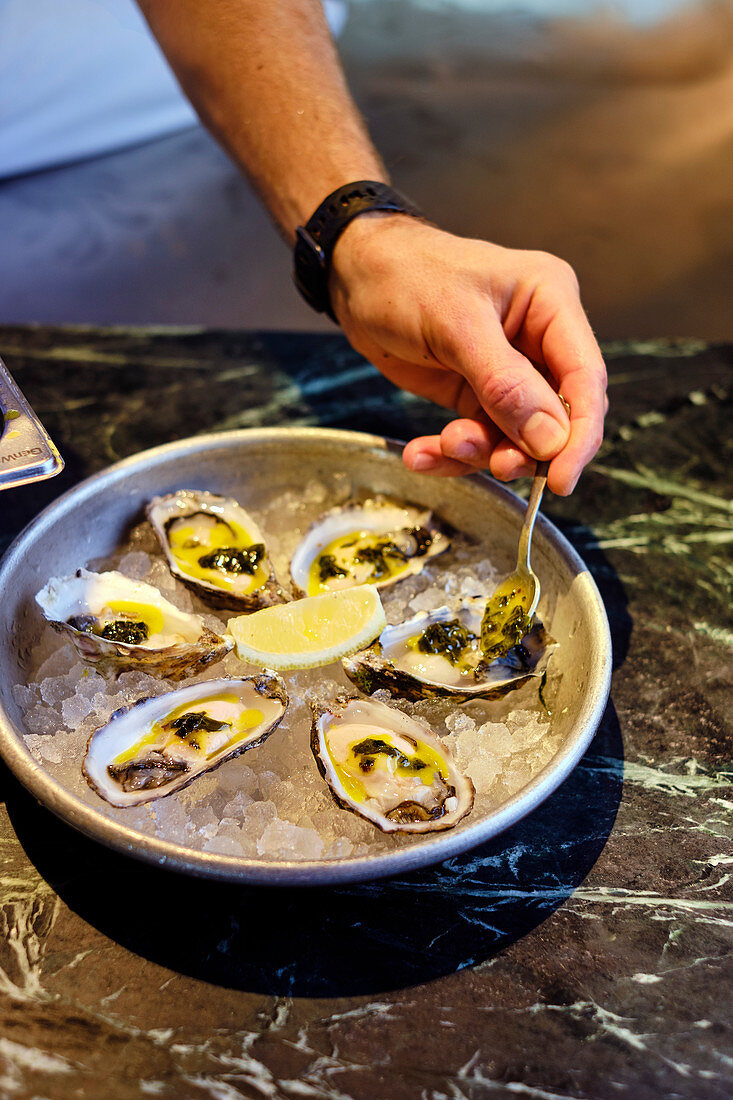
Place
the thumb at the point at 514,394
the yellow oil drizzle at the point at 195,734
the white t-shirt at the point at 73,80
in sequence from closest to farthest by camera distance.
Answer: the yellow oil drizzle at the point at 195,734 < the thumb at the point at 514,394 < the white t-shirt at the point at 73,80

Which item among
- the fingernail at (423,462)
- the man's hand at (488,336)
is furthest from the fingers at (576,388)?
the fingernail at (423,462)

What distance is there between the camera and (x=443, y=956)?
1021 mm

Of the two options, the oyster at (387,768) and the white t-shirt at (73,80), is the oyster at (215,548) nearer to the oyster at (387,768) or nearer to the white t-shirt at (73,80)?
the oyster at (387,768)

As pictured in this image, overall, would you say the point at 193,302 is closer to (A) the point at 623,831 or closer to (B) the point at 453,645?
(B) the point at 453,645

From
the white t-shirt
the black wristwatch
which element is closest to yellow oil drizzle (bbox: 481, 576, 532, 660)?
the black wristwatch

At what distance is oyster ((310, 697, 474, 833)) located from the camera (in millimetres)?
1058

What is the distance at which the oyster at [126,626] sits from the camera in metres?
1.24

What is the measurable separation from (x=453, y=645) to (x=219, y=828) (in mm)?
481

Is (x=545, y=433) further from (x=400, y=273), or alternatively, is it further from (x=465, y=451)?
(x=400, y=273)

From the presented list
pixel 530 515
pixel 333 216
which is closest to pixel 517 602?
pixel 530 515

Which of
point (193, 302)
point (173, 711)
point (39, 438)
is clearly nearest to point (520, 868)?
point (173, 711)

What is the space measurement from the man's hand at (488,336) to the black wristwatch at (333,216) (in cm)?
3

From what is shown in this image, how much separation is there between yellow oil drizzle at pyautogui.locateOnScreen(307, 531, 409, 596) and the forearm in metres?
0.74

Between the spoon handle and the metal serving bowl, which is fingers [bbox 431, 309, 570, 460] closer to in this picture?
the spoon handle
